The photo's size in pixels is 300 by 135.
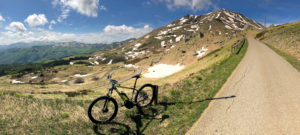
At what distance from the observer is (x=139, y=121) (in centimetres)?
602

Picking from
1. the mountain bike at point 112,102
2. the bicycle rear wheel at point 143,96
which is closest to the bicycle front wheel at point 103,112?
the mountain bike at point 112,102

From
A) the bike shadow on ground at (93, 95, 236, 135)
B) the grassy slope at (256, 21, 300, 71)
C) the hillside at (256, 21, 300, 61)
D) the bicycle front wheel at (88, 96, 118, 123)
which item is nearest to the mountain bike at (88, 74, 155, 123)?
the bicycle front wheel at (88, 96, 118, 123)

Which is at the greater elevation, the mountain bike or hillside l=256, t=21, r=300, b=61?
hillside l=256, t=21, r=300, b=61

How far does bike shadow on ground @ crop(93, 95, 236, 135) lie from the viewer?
207 inches

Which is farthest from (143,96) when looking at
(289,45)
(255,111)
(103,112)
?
(289,45)

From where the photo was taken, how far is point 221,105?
7234 mm

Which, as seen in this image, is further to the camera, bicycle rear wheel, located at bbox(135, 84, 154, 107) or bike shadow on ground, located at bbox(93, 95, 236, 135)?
bicycle rear wheel, located at bbox(135, 84, 154, 107)

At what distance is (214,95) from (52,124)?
28.4ft

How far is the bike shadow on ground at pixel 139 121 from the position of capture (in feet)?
17.3

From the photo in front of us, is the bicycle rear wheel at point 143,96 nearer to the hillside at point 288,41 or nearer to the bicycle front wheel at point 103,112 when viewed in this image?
the bicycle front wheel at point 103,112

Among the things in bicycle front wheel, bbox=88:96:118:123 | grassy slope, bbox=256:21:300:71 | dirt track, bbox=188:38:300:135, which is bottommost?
dirt track, bbox=188:38:300:135

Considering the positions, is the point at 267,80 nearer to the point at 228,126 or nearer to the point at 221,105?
the point at 221,105

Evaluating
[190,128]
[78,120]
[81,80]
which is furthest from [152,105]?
[81,80]

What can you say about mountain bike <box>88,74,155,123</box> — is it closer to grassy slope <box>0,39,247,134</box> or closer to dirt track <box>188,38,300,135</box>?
grassy slope <box>0,39,247,134</box>
